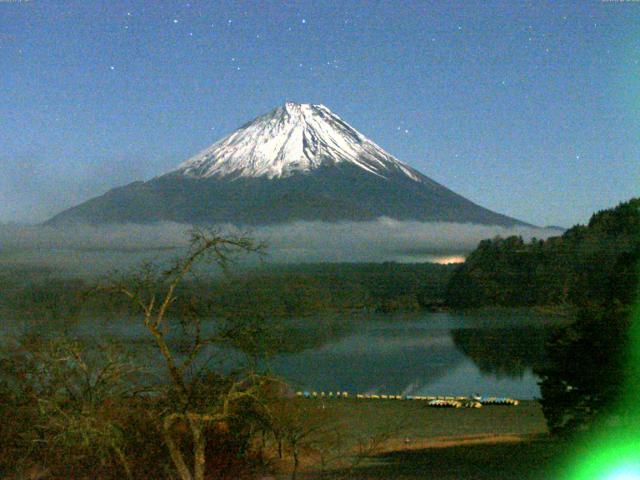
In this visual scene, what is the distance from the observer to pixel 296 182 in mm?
97812

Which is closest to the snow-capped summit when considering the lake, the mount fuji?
the mount fuji

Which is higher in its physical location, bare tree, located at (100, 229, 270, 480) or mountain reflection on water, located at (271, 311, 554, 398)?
bare tree, located at (100, 229, 270, 480)

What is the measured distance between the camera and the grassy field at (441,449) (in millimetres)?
11250

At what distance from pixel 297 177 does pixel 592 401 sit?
88.6 metres

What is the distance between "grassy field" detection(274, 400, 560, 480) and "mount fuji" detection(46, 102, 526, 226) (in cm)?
6559

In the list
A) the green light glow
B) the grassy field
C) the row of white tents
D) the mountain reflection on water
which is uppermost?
the green light glow

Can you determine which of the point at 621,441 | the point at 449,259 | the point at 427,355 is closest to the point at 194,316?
the point at 621,441

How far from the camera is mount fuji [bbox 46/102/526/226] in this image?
9194 cm

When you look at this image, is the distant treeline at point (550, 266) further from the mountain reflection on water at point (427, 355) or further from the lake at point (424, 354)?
the mountain reflection on water at point (427, 355)

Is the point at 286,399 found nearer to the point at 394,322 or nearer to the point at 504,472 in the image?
the point at 504,472

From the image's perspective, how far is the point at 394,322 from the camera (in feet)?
245

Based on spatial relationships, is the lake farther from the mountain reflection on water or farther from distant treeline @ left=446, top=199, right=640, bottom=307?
distant treeline @ left=446, top=199, right=640, bottom=307

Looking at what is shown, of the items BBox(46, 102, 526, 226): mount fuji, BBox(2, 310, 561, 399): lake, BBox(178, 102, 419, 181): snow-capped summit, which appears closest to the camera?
BBox(2, 310, 561, 399): lake

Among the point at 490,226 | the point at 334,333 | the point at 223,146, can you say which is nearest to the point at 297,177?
the point at 223,146
